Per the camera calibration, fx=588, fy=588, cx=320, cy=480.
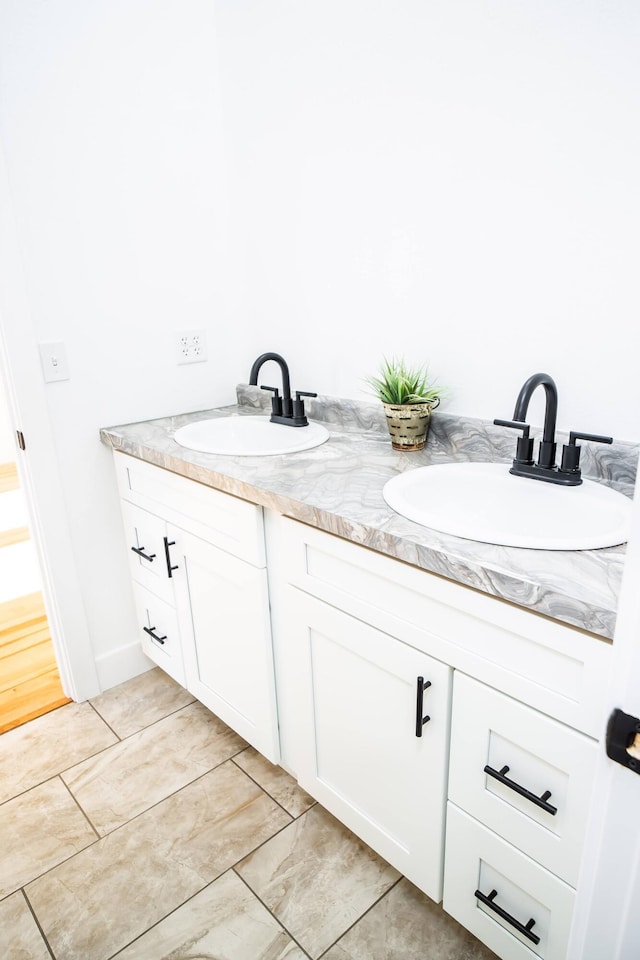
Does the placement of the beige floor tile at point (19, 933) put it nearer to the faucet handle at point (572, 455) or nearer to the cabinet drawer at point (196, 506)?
the cabinet drawer at point (196, 506)

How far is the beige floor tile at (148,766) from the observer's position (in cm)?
151

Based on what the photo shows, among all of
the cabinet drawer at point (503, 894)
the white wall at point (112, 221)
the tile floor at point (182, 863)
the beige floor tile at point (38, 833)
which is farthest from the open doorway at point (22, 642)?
the cabinet drawer at point (503, 894)

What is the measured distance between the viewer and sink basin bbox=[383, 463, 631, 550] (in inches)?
37.4

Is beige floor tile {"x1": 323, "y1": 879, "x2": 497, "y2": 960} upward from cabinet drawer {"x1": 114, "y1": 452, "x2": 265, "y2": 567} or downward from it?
downward

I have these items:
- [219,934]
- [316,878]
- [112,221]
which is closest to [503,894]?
[316,878]

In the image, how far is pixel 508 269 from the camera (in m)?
1.25

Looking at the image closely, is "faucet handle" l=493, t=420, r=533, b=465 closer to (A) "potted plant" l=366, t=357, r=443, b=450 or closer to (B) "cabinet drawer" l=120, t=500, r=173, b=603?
(A) "potted plant" l=366, t=357, r=443, b=450

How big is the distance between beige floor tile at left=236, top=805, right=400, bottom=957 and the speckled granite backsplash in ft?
2.96

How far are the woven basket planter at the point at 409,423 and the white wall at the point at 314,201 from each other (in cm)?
11

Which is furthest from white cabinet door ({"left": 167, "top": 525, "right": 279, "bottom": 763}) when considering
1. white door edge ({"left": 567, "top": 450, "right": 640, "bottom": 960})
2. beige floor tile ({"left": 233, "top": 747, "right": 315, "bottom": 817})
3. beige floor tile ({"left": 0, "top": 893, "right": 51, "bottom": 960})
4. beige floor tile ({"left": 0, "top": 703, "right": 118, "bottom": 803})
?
white door edge ({"left": 567, "top": 450, "right": 640, "bottom": 960})

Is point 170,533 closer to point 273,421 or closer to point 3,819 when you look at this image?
point 273,421

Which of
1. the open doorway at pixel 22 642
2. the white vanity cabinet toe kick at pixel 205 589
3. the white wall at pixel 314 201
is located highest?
the white wall at pixel 314 201

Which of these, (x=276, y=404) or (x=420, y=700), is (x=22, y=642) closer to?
(x=276, y=404)

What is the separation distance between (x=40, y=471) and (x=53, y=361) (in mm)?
315
